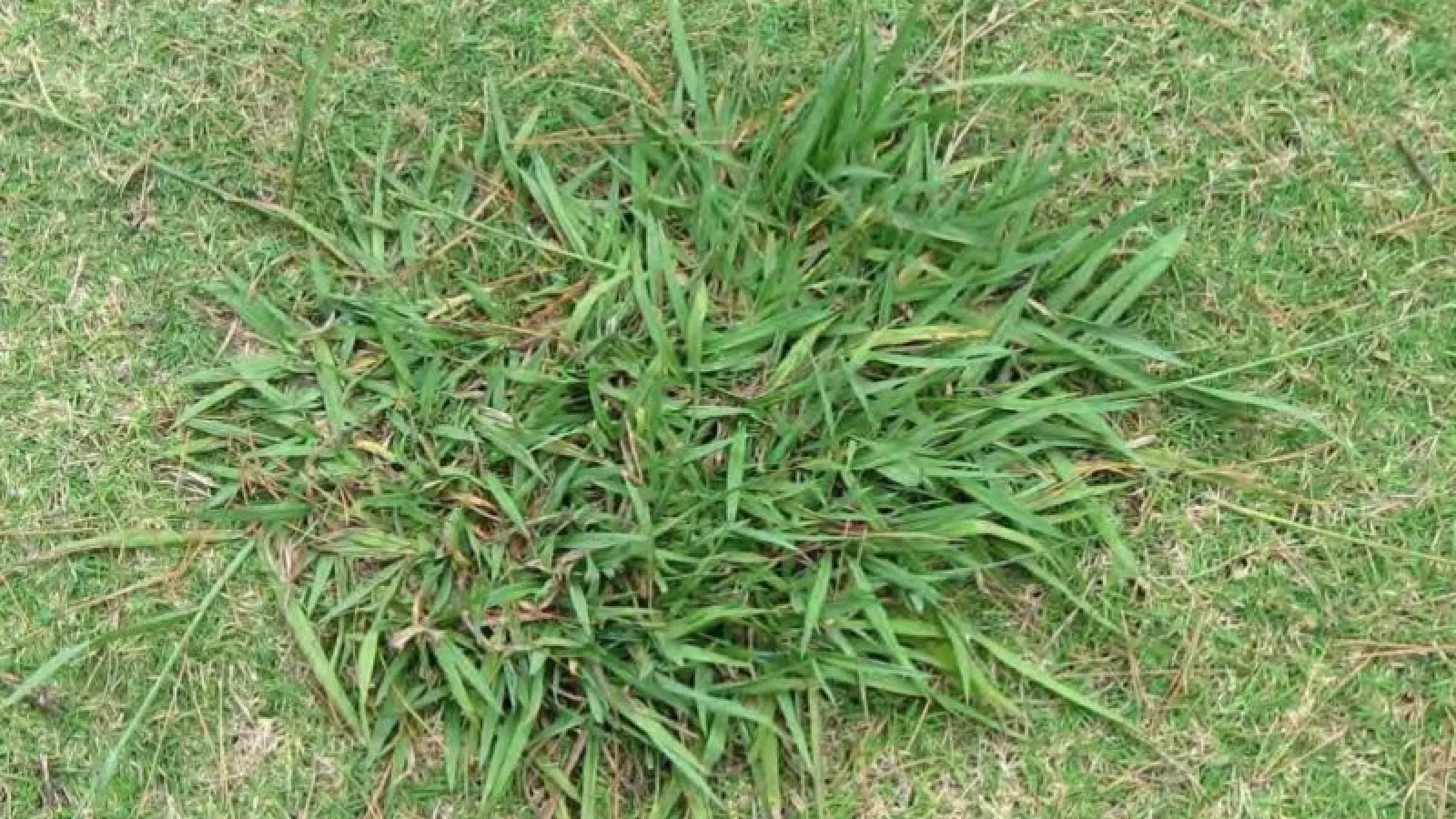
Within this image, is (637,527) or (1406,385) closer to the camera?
(637,527)

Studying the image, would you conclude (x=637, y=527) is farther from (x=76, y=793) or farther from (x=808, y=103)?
(x=76, y=793)

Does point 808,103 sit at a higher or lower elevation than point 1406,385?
higher

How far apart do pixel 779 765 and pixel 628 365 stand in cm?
53

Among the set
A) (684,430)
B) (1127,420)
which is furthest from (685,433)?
(1127,420)

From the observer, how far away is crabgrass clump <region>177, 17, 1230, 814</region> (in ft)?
5.42

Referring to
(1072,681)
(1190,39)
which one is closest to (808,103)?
(1190,39)

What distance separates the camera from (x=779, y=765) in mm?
1699

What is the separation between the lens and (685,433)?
1684mm

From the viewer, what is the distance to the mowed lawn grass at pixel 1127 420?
1.72 m

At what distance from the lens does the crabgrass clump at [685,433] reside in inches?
65.1

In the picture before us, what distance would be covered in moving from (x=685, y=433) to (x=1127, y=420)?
1.90 ft

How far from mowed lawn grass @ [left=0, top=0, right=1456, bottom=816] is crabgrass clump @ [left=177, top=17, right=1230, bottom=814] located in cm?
7

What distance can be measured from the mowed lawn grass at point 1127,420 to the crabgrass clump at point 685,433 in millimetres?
71

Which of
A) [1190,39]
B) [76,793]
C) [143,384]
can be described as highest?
[1190,39]
